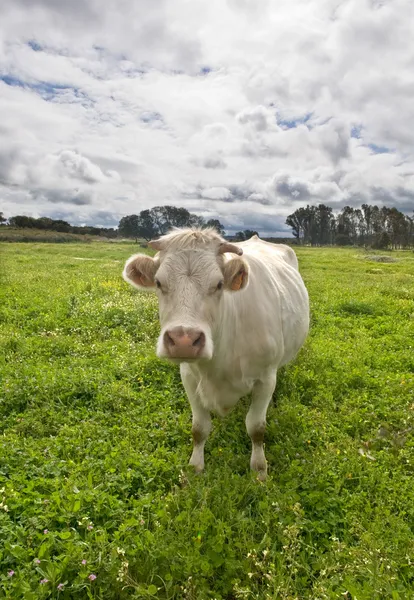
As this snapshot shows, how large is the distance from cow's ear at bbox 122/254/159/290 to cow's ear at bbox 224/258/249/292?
75cm

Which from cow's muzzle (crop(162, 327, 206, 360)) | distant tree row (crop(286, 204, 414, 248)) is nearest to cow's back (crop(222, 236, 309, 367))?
cow's muzzle (crop(162, 327, 206, 360))

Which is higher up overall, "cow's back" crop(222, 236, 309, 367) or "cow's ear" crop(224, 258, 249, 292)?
"cow's ear" crop(224, 258, 249, 292)

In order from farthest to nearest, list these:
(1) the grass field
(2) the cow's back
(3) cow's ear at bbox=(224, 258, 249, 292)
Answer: (2) the cow's back < (3) cow's ear at bbox=(224, 258, 249, 292) < (1) the grass field

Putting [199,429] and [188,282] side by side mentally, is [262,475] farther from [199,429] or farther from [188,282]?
[188,282]

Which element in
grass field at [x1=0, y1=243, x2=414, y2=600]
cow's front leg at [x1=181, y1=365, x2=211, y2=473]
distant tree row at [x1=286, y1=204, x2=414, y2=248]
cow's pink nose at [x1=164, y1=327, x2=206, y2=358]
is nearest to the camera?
grass field at [x1=0, y1=243, x2=414, y2=600]

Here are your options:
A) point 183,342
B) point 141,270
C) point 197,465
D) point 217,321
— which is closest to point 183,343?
point 183,342

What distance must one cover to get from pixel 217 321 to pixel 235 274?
1.63 feet

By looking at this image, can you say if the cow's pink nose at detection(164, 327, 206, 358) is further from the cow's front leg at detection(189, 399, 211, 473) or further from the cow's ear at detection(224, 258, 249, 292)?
the cow's front leg at detection(189, 399, 211, 473)

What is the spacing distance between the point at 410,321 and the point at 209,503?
8.90m

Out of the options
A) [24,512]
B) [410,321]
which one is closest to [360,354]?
[410,321]

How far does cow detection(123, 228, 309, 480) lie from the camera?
149 inches

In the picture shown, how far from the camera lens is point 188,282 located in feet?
12.8

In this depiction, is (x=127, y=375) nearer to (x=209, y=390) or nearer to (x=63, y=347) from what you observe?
(x=63, y=347)

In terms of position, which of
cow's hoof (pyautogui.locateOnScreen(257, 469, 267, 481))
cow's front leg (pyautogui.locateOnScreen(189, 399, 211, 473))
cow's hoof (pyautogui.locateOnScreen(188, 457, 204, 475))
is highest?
cow's front leg (pyautogui.locateOnScreen(189, 399, 211, 473))
